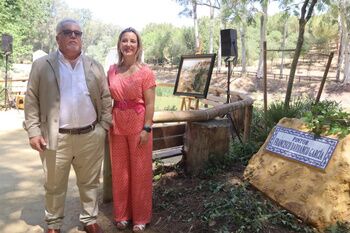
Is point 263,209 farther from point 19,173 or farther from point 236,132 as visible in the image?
point 19,173

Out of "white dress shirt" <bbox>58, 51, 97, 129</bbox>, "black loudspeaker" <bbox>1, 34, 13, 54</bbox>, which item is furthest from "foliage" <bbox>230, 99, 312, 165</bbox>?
"black loudspeaker" <bbox>1, 34, 13, 54</bbox>

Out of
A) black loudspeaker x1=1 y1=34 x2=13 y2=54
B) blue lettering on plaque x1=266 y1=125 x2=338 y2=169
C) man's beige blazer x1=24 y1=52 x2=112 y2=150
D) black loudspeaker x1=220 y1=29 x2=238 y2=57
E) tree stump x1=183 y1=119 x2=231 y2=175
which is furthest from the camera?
black loudspeaker x1=1 y1=34 x2=13 y2=54

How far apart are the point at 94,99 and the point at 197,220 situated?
4.75ft

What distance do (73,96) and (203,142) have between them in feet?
5.80

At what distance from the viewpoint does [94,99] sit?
3.05 m

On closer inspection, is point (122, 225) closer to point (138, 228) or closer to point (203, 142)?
point (138, 228)

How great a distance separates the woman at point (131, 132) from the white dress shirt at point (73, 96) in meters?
0.32

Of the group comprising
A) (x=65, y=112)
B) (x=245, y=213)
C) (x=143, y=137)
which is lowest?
(x=245, y=213)

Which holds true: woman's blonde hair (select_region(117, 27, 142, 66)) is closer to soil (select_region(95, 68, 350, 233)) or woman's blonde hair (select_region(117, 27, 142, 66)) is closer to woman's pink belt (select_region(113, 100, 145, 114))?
woman's pink belt (select_region(113, 100, 145, 114))

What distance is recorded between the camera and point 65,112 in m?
2.96

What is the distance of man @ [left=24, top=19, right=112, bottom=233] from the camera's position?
2.91m

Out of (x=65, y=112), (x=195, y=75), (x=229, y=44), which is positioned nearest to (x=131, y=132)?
(x=65, y=112)

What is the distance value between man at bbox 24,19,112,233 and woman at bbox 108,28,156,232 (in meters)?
0.13

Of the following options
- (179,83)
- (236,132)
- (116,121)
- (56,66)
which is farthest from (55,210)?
(179,83)
